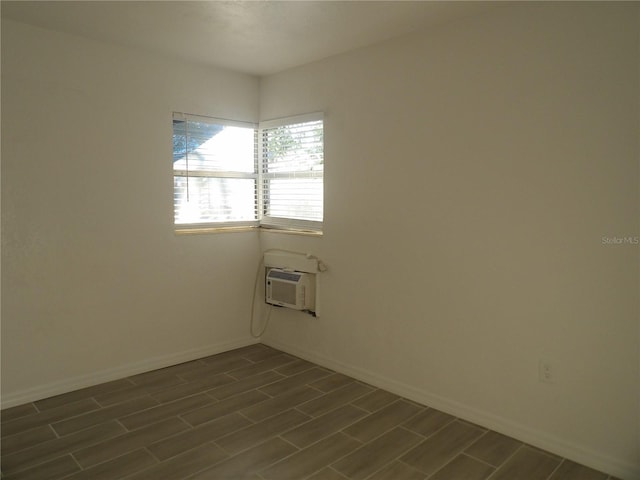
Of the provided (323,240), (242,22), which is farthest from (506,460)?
(242,22)

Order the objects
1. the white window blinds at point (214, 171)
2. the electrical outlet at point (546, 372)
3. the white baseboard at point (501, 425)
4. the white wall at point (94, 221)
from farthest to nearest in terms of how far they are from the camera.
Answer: the white window blinds at point (214, 171), the white wall at point (94, 221), the electrical outlet at point (546, 372), the white baseboard at point (501, 425)

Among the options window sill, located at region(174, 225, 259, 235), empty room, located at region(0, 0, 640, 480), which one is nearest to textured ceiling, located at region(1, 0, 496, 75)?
empty room, located at region(0, 0, 640, 480)

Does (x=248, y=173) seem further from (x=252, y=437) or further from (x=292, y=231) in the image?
(x=252, y=437)

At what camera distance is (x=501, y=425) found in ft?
9.59

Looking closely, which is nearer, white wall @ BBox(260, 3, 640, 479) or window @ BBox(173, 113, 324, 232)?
white wall @ BBox(260, 3, 640, 479)

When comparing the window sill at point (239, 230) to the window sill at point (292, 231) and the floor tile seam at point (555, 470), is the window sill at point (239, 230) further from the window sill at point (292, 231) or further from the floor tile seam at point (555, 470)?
the floor tile seam at point (555, 470)

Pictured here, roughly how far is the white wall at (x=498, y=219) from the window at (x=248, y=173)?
0.28m

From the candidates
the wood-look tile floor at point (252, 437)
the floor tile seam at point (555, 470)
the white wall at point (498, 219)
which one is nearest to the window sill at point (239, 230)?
the white wall at point (498, 219)

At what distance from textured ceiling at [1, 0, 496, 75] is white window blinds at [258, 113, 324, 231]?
26.1 inches

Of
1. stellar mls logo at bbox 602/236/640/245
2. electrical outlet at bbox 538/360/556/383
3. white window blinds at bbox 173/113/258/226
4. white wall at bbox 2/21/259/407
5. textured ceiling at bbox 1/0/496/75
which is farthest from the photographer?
white window blinds at bbox 173/113/258/226

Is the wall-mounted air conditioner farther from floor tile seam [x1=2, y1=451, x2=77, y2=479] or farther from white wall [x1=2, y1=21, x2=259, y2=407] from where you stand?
floor tile seam [x1=2, y1=451, x2=77, y2=479]

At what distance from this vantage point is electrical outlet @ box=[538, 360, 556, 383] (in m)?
2.71

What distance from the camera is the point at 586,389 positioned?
2.59 m

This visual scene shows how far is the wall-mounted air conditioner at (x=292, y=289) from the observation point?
4.10 meters
